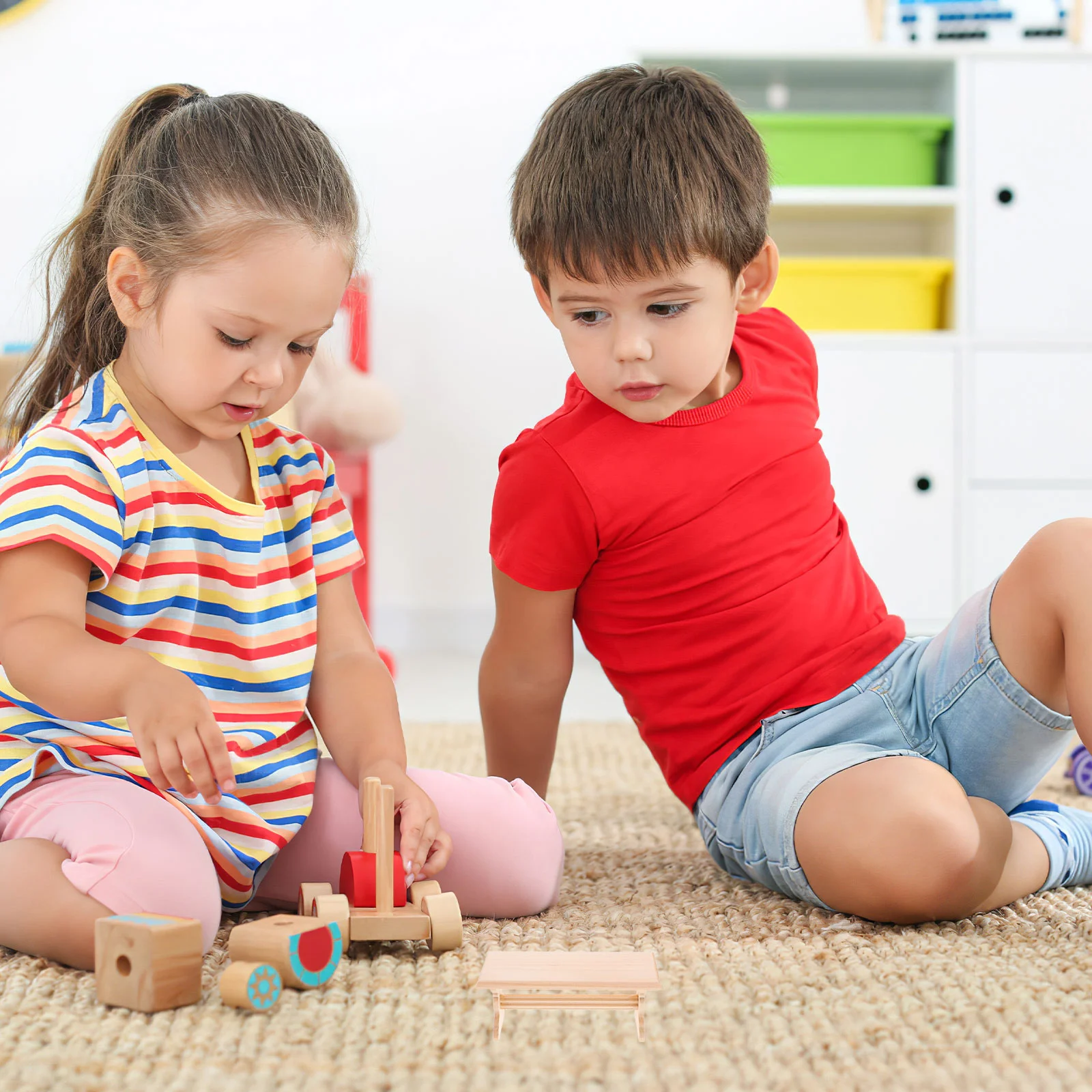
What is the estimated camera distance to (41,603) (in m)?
0.62

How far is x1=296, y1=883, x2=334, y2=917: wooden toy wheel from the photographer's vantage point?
0.62 metres

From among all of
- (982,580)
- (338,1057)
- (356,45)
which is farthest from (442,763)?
(356,45)

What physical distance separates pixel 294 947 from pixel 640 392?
1.25 feet

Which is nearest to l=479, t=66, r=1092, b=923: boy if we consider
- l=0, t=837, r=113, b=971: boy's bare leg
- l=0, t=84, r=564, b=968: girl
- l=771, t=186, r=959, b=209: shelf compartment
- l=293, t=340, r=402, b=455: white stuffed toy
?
l=0, t=84, r=564, b=968: girl

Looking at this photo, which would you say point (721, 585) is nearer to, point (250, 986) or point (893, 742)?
point (893, 742)

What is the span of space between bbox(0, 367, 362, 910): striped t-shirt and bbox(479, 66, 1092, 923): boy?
151 millimetres

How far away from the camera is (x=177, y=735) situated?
1.82ft

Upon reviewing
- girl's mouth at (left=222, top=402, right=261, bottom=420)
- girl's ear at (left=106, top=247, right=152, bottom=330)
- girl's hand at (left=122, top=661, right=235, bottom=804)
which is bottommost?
girl's hand at (left=122, top=661, right=235, bottom=804)

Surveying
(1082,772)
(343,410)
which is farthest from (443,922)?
(343,410)

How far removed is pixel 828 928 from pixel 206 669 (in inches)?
14.5

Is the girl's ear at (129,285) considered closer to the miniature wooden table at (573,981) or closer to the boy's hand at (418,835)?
the boy's hand at (418,835)

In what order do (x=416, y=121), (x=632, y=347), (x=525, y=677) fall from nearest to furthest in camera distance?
(x=632, y=347) → (x=525, y=677) → (x=416, y=121)

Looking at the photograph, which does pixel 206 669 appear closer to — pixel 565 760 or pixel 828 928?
pixel 828 928

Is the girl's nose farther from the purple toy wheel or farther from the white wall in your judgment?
the white wall
